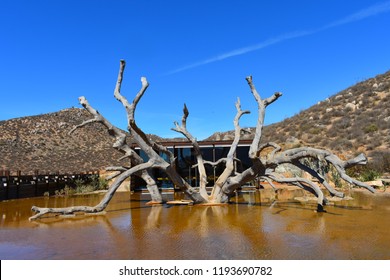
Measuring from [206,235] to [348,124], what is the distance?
91.2 feet

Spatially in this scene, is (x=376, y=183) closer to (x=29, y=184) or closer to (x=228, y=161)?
(x=228, y=161)

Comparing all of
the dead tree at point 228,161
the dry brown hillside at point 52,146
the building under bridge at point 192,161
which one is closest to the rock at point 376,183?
the building under bridge at point 192,161

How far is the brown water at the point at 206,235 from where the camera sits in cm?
475

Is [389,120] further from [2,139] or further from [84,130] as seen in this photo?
[2,139]

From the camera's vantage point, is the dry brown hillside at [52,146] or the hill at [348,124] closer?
the hill at [348,124]

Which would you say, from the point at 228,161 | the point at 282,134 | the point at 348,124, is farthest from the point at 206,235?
the point at 282,134

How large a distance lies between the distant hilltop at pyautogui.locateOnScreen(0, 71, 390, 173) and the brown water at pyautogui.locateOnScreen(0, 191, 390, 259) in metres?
14.8

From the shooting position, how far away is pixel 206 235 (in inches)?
237

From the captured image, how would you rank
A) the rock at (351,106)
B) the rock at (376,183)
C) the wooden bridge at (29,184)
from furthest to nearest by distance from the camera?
the rock at (351,106)
the rock at (376,183)
the wooden bridge at (29,184)

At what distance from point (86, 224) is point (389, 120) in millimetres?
27668

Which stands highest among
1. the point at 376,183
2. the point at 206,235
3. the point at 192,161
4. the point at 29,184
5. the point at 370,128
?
the point at 370,128

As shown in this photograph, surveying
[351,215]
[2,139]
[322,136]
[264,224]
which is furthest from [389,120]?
[2,139]

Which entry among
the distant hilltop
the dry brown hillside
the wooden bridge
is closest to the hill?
the distant hilltop

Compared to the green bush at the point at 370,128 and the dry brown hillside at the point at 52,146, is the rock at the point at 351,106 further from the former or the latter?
the dry brown hillside at the point at 52,146
